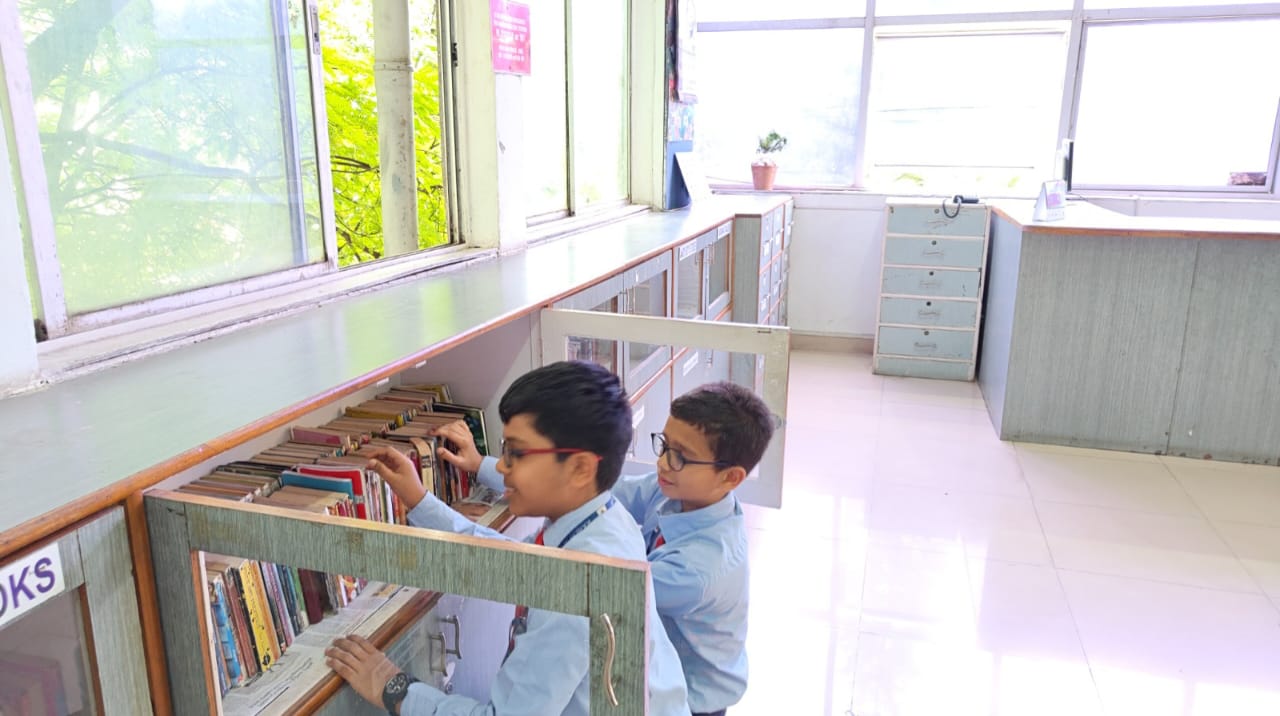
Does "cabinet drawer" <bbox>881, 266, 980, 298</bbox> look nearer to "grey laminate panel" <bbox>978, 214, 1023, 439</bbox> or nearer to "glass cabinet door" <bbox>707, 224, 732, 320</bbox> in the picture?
"grey laminate panel" <bbox>978, 214, 1023, 439</bbox>

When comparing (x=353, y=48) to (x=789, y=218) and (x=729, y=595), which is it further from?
(x=729, y=595)

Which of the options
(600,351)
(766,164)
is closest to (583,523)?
(600,351)

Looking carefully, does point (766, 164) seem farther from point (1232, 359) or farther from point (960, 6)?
point (1232, 359)

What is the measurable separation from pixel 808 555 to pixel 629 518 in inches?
68.0

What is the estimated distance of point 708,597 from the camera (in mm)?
1399

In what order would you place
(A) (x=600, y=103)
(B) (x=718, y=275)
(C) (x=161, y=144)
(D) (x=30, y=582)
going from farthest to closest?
(A) (x=600, y=103), (B) (x=718, y=275), (C) (x=161, y=144), (D) (x=30, y=582)

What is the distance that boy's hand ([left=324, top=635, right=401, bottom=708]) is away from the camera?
3.90 feet

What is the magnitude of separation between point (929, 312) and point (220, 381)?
4422 mm

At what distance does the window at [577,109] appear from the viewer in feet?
11.6


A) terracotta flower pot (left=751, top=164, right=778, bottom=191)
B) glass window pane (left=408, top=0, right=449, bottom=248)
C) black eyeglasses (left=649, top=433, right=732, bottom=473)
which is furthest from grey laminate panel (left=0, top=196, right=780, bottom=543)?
terracotta flower pot (left=751, top=164, right=778, bottom=191)

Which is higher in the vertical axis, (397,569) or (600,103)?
(600,103)

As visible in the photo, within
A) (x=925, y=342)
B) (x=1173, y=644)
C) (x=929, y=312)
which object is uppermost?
(x=929, y=312)

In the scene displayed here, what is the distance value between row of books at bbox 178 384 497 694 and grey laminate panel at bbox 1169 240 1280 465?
3.27 metres

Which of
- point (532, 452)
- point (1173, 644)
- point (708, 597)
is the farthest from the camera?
point (1173, 644)
